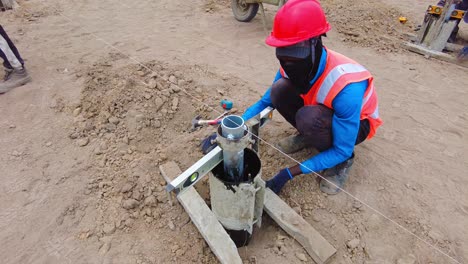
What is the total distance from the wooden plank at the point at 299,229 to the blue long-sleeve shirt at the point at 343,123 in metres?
0.29

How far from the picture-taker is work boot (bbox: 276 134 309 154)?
94.0 inches

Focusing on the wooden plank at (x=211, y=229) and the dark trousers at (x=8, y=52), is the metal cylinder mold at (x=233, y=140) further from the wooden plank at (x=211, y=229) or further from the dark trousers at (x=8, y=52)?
the dark trousers at (x=8, y=52)

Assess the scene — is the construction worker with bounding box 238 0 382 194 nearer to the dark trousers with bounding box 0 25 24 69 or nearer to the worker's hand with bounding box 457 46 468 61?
the dark trousers with bounding box 0 25 24 69

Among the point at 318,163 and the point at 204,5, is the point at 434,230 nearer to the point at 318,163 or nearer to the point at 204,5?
the point at 318,163

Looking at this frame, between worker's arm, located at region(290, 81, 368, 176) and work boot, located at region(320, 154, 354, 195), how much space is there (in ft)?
0.80

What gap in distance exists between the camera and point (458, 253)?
5.90 ft

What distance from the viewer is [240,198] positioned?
57.6 inches

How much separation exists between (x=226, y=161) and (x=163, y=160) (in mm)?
1024

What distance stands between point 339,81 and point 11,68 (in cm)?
359

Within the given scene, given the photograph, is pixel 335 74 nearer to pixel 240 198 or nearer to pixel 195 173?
pixel 240 198

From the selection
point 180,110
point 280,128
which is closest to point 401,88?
point 280,128

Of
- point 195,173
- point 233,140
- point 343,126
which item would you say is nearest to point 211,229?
point 195,173

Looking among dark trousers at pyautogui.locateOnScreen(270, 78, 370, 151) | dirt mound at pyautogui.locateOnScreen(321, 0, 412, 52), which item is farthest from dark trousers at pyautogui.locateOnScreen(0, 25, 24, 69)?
dirt mound at pyautogui.locateOnScreen(321, 0, 412, 52)

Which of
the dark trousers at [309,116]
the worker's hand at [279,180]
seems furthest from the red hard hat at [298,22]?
the worker's hand at [279,180]
